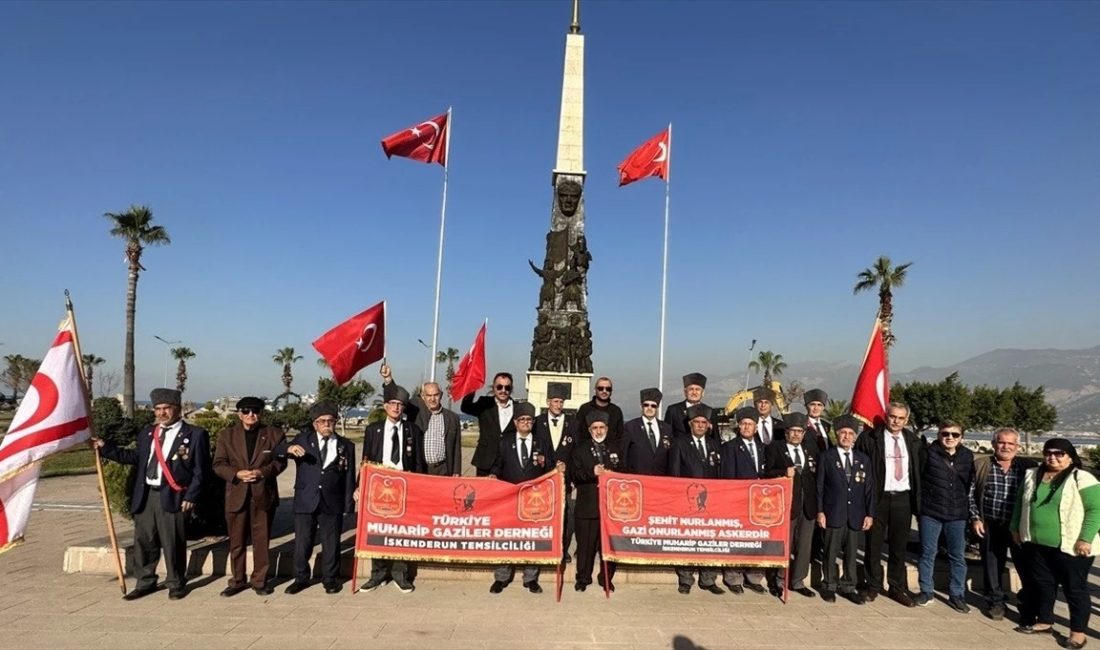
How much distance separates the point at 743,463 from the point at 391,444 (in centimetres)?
396

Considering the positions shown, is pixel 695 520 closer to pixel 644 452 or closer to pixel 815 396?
pixel 644 452

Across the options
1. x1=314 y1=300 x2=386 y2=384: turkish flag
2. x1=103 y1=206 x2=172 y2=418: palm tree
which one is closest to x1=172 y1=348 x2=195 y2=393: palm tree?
x1=103 y1=206 x2=172 y2=418: palm tree

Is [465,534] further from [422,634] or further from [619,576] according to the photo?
[619,576]

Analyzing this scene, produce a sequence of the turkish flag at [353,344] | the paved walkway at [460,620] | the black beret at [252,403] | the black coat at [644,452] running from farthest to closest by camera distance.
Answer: the turkish flag at [353,344] → the black coat at [644,452] → the black beret at [252,403] → the paved walkway at [460,620]

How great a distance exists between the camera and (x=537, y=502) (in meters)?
6.46

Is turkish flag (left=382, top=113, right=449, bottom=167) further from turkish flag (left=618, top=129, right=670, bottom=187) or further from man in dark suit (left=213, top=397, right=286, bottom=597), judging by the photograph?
man in dark suit (left=213, top=397, right=286, bottom=597)

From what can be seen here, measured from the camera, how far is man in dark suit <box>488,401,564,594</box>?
6.53 metres

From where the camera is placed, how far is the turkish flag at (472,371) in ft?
36.3

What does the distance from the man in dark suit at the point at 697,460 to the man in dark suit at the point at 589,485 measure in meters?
0.74

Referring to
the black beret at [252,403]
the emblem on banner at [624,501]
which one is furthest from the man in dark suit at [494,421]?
the black beret at [252,403]

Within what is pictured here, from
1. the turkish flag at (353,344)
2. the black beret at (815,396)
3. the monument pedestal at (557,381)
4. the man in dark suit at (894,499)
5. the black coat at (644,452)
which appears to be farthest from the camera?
the monument pedestal at (557,381)

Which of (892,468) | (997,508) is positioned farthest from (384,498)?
(997,508)

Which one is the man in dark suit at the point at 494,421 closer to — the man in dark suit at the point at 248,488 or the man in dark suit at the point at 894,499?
the man in dark suit at the point at 248,488

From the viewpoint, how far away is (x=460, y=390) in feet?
37.0
